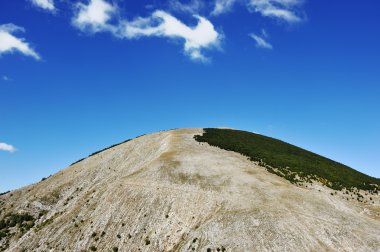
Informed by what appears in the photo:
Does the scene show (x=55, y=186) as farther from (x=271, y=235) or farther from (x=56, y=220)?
(x=271, y=235)

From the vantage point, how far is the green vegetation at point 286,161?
6406 centimetres

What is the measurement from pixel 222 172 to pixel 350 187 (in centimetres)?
2400

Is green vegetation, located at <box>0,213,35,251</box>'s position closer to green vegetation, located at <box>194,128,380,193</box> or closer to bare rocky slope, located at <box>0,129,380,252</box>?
bare rocky slope, located at <box>0,129,380,252</box>

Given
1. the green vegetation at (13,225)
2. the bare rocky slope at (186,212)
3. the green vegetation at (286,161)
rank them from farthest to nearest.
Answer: the green vegetation at (286,161), the green vegetation at (13,225), the bare rocky slope at (186,212)

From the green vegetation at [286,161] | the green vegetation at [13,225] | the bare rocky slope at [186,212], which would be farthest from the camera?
the green vegetation at [286,161]

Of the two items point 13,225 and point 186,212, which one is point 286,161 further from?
point 13,225

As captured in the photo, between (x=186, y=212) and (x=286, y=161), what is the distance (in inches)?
1291

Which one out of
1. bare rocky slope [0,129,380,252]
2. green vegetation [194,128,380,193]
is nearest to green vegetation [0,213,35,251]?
bare rocky slope [0,129,380,252]

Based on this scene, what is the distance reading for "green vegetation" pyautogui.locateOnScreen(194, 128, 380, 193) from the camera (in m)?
64.1

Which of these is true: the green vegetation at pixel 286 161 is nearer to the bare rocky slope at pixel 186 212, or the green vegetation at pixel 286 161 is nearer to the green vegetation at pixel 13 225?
the bare rocky slope at pixel 186 212

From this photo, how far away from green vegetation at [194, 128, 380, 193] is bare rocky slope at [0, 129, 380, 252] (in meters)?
4.16

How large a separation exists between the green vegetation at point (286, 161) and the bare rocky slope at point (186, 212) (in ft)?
13.6

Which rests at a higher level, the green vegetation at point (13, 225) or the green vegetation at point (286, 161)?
the green vegetation at point (286, 161)

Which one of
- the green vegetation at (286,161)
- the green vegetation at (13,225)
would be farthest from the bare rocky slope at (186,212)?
the green vegetation at (286,161)
